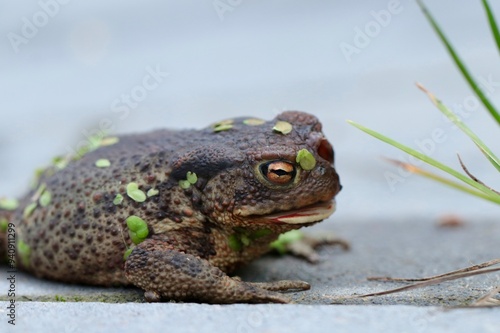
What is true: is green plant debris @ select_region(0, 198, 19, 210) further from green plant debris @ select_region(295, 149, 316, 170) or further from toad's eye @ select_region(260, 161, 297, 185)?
green plant debris @ select_region(295, 149, 316, 170)

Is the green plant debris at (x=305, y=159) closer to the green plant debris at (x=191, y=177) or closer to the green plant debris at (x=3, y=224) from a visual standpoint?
the green plant debris at (x=191, y=177)

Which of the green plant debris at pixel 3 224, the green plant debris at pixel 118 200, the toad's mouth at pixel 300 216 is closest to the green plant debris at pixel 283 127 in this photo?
the toad's mouth at pixel 300 216

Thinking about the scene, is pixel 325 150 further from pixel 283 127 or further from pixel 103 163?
pixel 103 163

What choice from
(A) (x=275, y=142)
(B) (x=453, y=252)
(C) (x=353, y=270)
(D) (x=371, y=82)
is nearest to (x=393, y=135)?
(D) (x=371, y=82)

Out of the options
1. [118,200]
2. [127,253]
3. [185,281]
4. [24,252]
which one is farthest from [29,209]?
[185,281]

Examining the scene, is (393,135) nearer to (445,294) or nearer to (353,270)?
(353,270)

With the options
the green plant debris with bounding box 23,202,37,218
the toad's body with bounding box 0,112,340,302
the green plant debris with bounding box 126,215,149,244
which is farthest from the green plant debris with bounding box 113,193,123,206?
the green plant debris with bounding box 23,202,37,218
